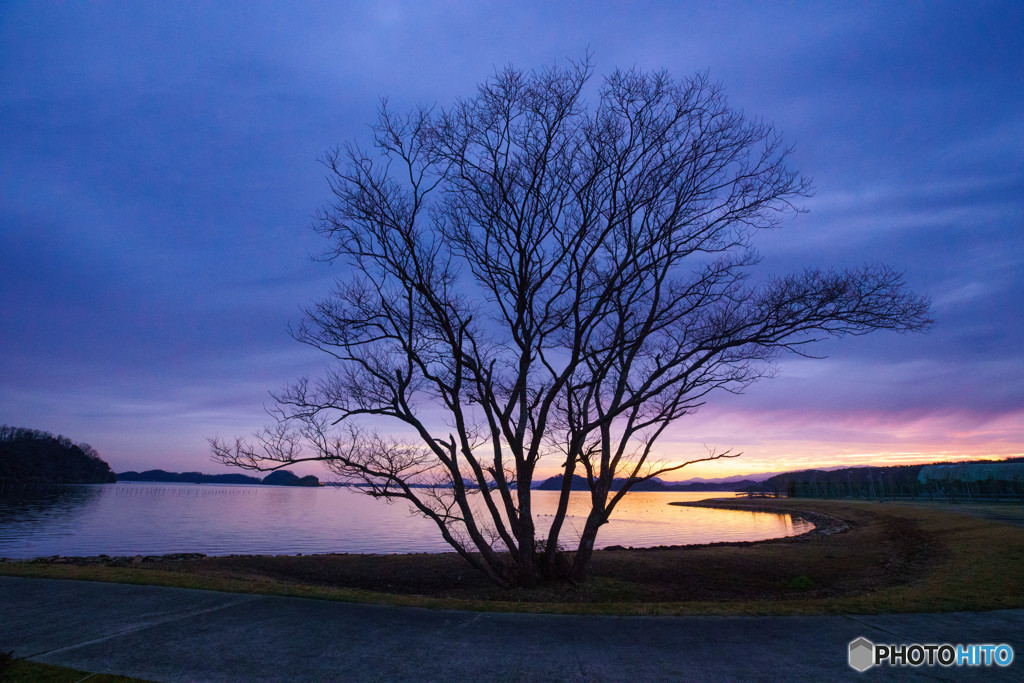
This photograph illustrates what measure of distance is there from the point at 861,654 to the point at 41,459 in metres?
205

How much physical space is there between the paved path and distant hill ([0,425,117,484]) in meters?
168

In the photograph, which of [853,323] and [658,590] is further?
[658,590]

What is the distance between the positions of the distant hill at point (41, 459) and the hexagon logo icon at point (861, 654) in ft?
571

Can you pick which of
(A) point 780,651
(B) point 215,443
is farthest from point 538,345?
(A) point 780,651

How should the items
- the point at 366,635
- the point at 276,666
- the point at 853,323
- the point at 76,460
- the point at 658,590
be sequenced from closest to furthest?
the point at 276,666
the point at 366,635
the point at 853,323
the point at 658,590
the point at 76,460

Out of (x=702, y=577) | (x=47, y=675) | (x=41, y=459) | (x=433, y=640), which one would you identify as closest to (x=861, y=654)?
(x=433, y=640)

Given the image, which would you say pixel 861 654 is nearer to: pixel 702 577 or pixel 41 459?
pixel 702 577

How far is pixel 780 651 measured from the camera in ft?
20.1

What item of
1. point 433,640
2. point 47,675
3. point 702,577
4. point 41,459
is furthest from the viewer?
point 41,459

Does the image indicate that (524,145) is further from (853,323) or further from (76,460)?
(76,460)

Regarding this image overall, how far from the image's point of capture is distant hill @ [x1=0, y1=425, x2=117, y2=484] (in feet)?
461

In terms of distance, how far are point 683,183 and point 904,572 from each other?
11.7 meters

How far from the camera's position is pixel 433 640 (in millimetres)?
6586

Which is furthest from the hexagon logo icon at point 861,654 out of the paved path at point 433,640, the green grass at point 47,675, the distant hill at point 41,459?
the distant hill at point 41,459
